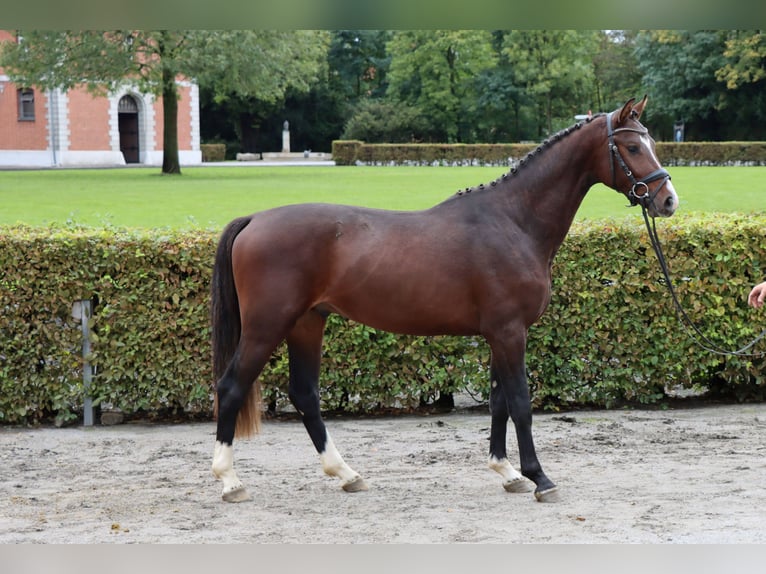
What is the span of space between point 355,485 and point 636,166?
239cm

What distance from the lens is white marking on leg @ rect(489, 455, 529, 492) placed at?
5.54m

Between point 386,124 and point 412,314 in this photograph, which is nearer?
point 412,314

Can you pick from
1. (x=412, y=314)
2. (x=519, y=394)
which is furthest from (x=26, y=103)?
(x=519, y=394)

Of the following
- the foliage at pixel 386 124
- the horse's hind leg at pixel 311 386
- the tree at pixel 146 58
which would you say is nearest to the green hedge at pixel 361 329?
the horse's hind leg at pixel 311 386

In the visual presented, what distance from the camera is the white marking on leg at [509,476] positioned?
5.54 meters

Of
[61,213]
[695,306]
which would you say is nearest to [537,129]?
[61,213]

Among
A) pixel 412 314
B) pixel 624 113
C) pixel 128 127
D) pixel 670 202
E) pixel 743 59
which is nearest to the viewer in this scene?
pixel 670 202

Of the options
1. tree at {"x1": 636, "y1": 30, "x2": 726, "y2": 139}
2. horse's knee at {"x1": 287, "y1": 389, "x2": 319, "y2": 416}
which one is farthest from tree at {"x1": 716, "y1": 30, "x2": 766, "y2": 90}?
horse's knee at {"x1": 287, "y1": 389, "x2": 319, "y2": 416}

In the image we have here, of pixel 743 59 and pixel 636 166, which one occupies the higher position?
pixel 743 59

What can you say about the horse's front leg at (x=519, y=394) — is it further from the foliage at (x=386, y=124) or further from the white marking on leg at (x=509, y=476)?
the foliage at (x=386, y=124)

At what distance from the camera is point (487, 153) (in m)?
44.7

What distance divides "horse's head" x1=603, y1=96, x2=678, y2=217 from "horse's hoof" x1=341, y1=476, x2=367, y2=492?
7.24 ft

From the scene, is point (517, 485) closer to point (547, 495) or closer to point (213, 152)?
point (547, 495)

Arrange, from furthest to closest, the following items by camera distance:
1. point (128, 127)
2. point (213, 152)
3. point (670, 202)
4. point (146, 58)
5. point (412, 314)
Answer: point (213, 152)
point (128, 127)
point (146, 58)
point (412, 314)
point (670, 202)
